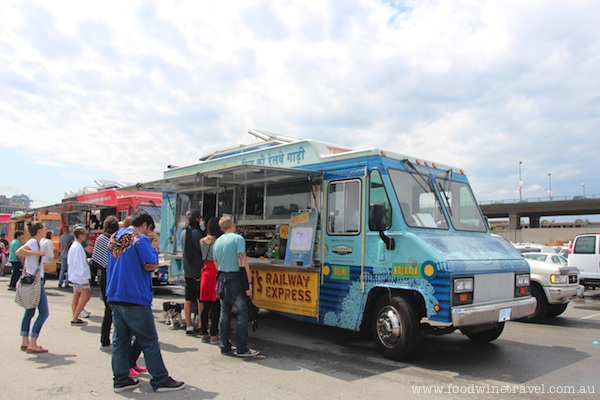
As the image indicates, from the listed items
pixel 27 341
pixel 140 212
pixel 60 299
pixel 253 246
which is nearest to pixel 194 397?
pixel 140 212

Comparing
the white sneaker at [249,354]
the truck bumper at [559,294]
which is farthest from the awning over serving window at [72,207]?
the truck bumper at [559,294]

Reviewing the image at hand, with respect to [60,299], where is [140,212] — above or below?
above

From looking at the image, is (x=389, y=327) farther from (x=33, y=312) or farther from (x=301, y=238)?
(x=33, y=312)

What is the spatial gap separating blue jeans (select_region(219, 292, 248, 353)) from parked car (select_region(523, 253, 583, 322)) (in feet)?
22.1

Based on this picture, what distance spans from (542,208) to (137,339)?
245 feet

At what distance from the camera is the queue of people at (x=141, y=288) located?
453 centimetres

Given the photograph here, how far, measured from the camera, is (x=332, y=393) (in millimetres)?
4648

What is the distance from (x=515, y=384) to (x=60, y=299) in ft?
32.8

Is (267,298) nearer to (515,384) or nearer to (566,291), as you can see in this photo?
(515,384)

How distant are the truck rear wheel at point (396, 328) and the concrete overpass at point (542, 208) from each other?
2680 inches

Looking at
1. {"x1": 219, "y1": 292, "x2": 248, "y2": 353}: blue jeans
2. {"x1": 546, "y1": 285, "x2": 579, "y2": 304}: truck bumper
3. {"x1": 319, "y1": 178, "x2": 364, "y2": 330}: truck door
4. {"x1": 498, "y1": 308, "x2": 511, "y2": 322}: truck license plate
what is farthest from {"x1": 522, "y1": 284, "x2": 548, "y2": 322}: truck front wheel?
{"x1": 219, "y1": 292, "x2": 248, "y2": 353}: blue jeans

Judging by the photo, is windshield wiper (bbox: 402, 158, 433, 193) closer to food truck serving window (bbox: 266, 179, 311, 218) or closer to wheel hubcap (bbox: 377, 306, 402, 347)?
food truck serving window (bbox: 266, 179, 311, 218)

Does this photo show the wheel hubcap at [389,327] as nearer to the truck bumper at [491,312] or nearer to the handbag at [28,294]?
the truck bumper at [491,312]

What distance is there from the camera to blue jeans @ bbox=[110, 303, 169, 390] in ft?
14.8
